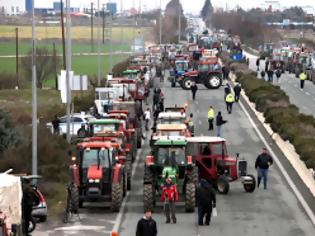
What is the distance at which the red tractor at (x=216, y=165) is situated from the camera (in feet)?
97.6

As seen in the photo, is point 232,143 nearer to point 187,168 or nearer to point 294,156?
point 294,156

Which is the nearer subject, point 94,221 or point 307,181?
point 94,221

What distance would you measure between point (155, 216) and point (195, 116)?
29616 millimetres

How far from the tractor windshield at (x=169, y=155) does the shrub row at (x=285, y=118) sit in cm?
623

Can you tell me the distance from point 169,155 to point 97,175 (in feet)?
7.30

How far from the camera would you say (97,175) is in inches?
1033

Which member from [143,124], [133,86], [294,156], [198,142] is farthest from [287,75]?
[198,142]

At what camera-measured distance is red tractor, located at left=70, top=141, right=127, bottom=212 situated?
2617 centimetres

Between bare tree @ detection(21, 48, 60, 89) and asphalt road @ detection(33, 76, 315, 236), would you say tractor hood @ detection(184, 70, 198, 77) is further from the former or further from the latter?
asphalt road @ detection(33, 76, 315, 236)

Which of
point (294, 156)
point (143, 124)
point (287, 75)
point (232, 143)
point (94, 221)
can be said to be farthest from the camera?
point (287, 75)

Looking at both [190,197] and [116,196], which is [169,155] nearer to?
[190,197]

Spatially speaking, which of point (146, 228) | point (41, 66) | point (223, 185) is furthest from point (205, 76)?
point (146, 228)

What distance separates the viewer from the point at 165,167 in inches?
1041

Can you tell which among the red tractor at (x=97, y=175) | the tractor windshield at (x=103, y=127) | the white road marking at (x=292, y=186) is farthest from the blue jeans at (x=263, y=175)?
the tractor windshield at (x=103, y=127)
